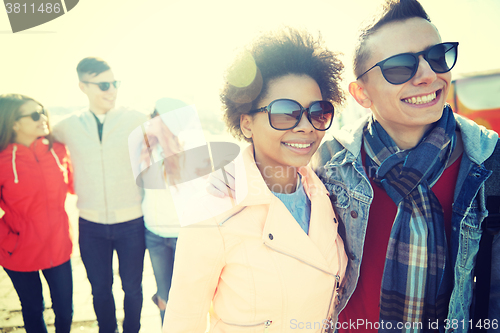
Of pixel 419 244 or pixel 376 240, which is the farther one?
pixel 376 240

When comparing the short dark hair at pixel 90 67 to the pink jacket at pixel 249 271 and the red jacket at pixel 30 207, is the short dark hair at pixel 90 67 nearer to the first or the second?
the red jacket at pixel 30 207

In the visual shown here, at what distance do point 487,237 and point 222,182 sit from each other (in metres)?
1.40

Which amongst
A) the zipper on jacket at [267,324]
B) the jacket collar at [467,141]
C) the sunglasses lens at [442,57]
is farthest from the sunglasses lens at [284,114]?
the zipper on jacket at [267,324]

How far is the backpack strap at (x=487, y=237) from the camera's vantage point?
1.26m

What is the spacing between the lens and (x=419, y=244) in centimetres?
135

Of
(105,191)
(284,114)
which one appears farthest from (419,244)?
(105,191)

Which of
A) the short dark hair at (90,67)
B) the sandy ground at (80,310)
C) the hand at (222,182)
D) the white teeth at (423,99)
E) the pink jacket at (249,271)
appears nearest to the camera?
the pink jacket at (249,271)

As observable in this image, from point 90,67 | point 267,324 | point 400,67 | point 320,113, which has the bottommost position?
point 267,324

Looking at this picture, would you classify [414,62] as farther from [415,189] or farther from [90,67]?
[90,67]

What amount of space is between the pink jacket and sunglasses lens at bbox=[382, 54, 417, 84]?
94cm

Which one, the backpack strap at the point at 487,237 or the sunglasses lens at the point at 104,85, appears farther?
the sunglasses lens at the point at 104,85

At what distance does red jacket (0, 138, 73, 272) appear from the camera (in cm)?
228

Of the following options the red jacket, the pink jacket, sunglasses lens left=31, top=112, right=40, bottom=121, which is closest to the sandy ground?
the red jacket

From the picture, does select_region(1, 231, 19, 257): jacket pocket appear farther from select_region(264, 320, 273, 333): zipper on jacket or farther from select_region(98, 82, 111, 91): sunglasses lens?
select_region(264, 320, 273, 333): zipper on jacket
